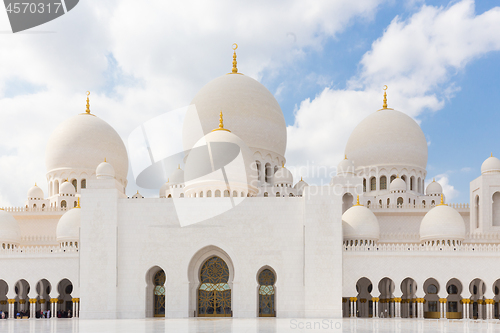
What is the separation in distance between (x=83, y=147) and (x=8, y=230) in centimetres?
573

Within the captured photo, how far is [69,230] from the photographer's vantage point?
20938mm

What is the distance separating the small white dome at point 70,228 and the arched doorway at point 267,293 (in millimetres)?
7035

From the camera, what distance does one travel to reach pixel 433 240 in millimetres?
20781

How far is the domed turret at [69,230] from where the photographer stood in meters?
20.9

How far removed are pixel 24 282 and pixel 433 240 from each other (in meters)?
15.3

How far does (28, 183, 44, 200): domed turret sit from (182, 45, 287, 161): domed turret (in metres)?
6.93

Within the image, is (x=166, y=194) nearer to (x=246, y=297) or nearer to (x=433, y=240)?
(x=246, y=297)

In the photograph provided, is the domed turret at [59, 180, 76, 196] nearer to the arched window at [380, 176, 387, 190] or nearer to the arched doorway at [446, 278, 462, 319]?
the arched window at [380, 176, 387, 190]

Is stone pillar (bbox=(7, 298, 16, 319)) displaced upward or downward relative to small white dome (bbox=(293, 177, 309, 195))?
downward

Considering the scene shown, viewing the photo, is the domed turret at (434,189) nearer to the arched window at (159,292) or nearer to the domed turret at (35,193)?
the arched window at (159,292)

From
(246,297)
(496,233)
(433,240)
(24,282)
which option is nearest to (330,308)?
(246,297)

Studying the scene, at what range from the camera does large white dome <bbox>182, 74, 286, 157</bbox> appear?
24.3 meters

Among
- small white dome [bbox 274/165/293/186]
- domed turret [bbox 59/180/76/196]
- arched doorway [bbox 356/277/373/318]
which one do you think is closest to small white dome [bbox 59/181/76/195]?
domed turret [bbox 59/180/76/196]

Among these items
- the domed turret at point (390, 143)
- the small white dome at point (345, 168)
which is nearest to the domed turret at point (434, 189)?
the domed turret at point (390, 143)
